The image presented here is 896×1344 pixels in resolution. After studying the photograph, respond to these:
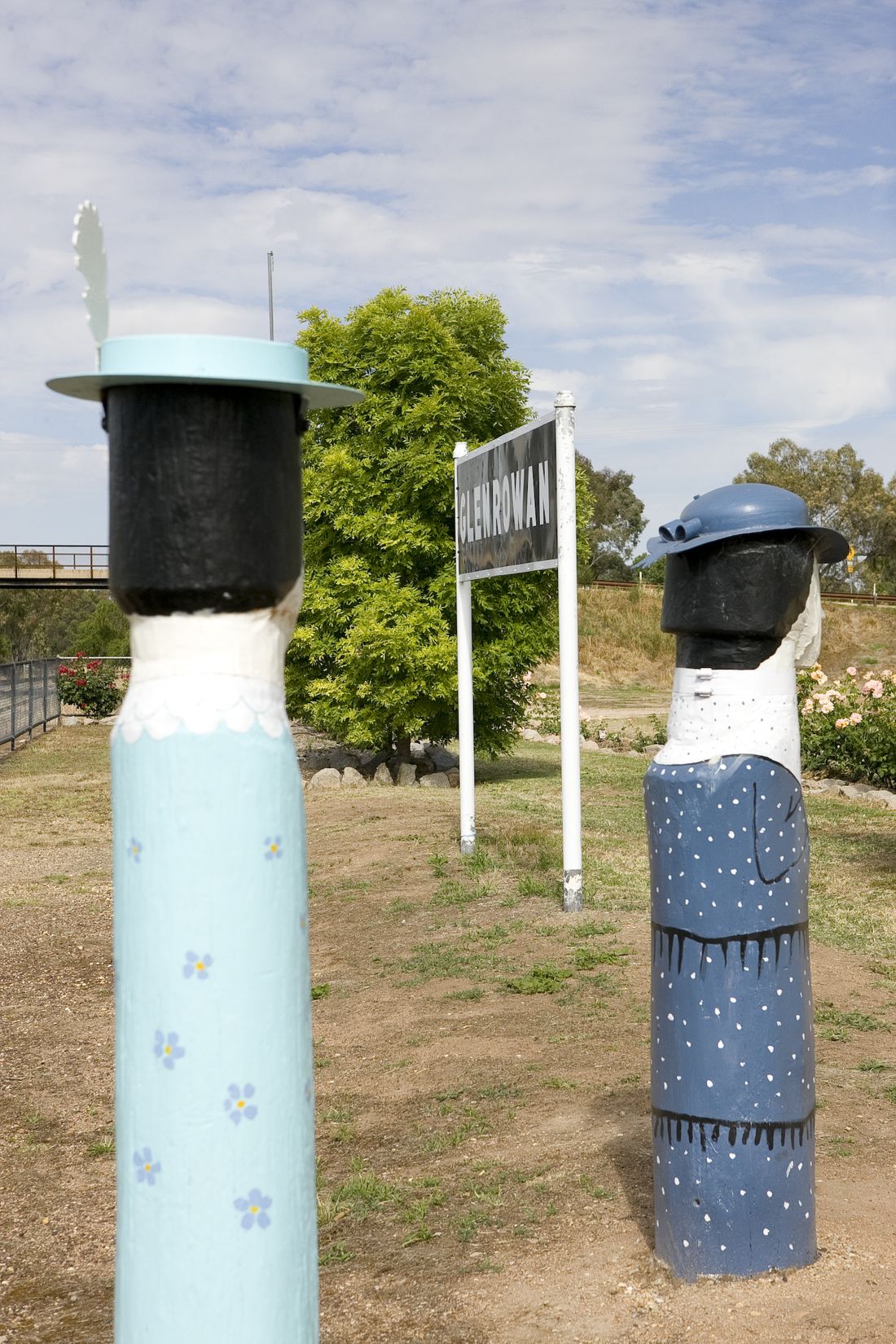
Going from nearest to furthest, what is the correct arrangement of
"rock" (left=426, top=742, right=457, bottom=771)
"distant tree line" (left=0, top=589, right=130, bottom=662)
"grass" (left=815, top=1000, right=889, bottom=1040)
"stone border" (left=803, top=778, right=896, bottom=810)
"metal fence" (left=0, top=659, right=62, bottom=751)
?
"grass" (left=815, top=1000, right=889, bottom=1040) < "stone border" (left=803, top=778, right=896, bottom=810) < "rock" (left=426, top=742, right=457, bottom=771) < "metal fence" (left=0, top=659, right=62, bottom=751) < "distant tree line" (left=0, top=589, right=130, bottom=662)

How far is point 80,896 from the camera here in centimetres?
1020

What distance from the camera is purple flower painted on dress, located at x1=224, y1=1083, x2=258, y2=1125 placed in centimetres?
191

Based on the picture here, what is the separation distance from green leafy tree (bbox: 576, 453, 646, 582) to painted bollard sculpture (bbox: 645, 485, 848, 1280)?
6061cm

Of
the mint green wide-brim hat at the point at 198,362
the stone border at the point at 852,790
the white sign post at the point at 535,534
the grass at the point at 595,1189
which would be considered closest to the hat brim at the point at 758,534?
the mint green wide-brim hat at the point at 198,362

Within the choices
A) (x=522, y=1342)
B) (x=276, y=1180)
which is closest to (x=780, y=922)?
(x=522, y=1342)

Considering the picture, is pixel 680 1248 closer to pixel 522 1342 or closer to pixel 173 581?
pixel 522 1342

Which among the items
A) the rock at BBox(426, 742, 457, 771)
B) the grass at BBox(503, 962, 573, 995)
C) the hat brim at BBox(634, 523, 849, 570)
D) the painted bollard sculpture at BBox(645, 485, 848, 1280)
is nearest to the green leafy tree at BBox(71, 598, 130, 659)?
the rock at BBox(426, 742, 457, 771)

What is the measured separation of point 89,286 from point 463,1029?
4962 millimetres

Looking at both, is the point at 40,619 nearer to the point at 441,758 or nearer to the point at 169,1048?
the point at 441,758

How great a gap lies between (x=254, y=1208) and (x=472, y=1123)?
11.2 feet

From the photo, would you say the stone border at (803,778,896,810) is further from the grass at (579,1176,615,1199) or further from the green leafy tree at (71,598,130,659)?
the green leafy tree at (71,598,130,659)

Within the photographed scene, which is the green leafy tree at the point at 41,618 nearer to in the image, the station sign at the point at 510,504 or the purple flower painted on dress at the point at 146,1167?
the station sign at the point at 510,504

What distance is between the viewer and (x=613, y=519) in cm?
6512

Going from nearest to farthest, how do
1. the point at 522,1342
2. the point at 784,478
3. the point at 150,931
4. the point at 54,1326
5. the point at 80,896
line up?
the point at 150,931, the point at 522,1342, the point at 54,1326, the point at 80,896, the point at 784,478
